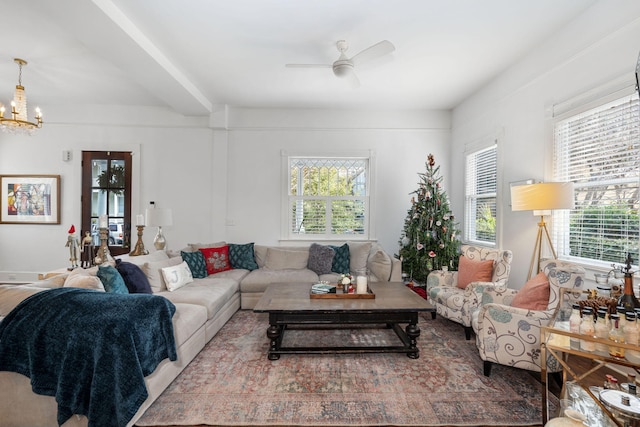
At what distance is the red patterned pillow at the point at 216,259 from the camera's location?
436 centimetres

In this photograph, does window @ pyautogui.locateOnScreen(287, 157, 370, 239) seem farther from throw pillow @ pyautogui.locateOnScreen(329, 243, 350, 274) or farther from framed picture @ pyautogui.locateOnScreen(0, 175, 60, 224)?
framed picture @ pyautogui.locateOnScreen(0, 175, 60, 224)

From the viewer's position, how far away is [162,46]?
333 centimetres

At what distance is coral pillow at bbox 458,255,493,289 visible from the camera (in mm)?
3428

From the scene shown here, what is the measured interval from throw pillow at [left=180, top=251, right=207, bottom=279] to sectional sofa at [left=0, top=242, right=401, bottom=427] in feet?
0.04

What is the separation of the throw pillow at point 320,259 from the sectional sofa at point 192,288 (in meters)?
0.01

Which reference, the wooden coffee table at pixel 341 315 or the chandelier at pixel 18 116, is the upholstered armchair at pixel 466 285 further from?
the chandelier at pixel 18 116

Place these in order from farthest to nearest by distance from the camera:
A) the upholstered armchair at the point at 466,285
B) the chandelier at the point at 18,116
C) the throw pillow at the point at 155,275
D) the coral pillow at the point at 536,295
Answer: the chandelier at the point at 18,116, the throw pillow at the point at 155,275, the upholstered armchair at the point at 466,285, the coral pillow at the point at 536,295

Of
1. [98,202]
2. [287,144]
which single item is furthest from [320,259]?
[98,202]

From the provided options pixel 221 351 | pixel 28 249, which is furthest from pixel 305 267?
pixel 28 249

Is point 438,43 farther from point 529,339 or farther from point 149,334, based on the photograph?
point 149,334

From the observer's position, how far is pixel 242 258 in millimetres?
4672

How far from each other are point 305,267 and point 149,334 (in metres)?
2.89

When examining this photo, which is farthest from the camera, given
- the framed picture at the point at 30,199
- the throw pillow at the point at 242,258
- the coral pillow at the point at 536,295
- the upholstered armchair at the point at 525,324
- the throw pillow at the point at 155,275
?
the framed picture at the point at 30,199

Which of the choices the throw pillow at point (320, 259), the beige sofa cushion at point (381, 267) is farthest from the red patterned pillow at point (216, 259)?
the beige sofa cushion at point (381, 267)
